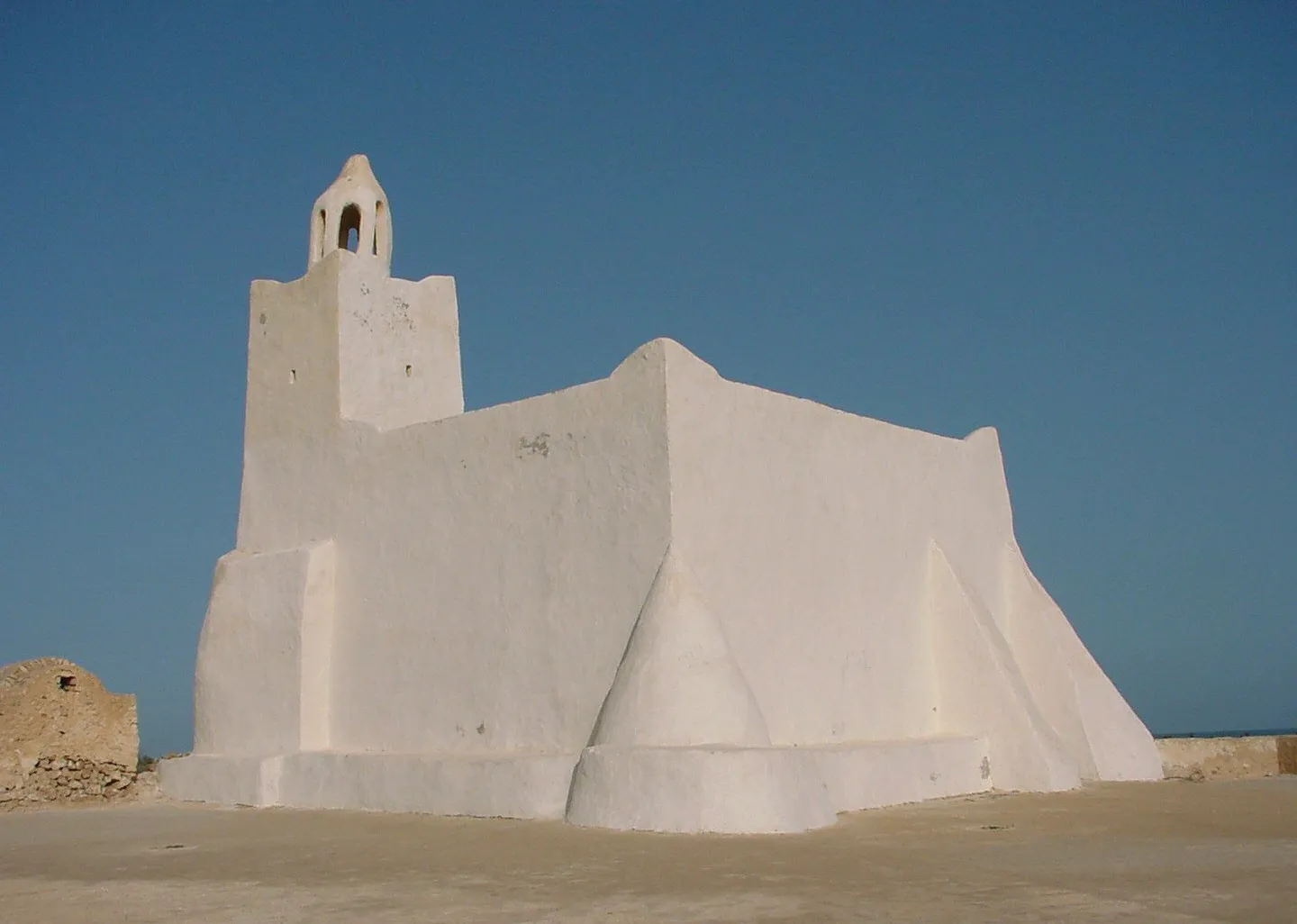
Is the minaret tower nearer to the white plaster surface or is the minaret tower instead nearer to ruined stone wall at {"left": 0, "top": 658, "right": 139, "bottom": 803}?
the white plaster surface

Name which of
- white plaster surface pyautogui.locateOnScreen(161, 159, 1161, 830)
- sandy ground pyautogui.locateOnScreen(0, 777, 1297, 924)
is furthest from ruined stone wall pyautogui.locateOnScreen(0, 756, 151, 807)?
sandy ground pyautogui.locateOnScreen(0, 777, 1297, 924)

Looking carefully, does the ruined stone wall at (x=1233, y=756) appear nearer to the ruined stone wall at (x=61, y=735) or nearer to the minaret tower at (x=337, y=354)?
the minaret tower at (x=337, y=354)

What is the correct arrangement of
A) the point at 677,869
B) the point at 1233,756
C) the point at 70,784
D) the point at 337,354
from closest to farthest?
the point at 677,869, the point at 70,784, the point at 337,354, the point at 1233,756

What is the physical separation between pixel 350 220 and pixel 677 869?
1108 centimetres

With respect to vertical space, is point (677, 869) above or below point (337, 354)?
below

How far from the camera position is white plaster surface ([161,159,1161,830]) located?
1045 centimetres

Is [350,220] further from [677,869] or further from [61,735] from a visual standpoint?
[677,869]

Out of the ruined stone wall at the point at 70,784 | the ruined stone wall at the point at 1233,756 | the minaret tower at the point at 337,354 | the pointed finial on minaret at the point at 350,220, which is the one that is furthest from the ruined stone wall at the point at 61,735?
the ruined stone wall at the point at 1233,756

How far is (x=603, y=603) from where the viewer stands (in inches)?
439

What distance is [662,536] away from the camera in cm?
1075

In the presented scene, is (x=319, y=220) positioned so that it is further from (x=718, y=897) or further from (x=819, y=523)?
(x=718, y=897)

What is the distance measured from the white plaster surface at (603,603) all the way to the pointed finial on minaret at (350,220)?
0.21 ft

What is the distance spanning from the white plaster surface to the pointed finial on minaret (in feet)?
0.21

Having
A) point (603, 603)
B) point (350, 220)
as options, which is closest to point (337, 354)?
point (350, 220)
